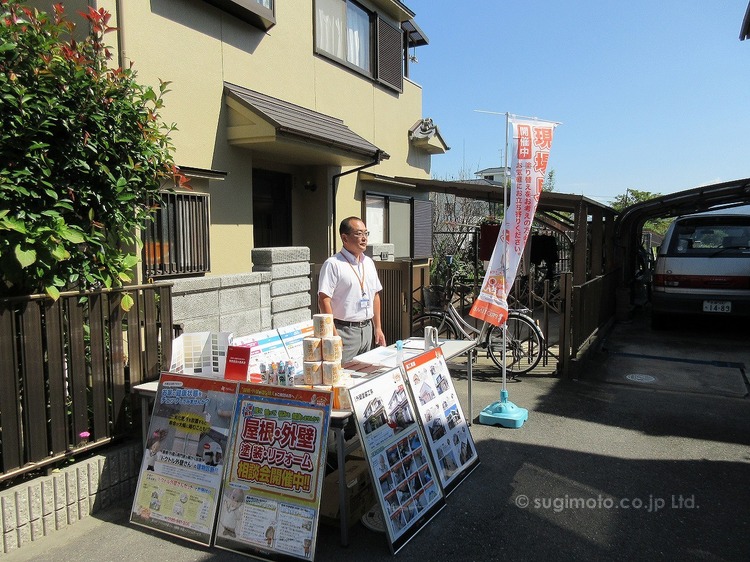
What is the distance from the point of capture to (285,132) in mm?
6492

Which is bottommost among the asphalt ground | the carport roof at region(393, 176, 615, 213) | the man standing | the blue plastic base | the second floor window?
the asphalt ground

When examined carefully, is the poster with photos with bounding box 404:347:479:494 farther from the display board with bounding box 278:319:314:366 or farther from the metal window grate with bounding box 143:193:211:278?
the metal window grate with bounding box 143:193:211:278

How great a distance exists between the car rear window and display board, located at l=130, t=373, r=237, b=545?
9.21 m

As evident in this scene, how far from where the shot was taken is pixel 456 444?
421 cm

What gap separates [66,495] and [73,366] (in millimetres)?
839

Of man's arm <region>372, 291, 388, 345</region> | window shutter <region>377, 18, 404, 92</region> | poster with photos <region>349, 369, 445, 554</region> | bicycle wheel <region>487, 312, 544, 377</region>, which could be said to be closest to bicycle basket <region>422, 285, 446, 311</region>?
bicycle wheel <region>487, 312, 544, 377</region>

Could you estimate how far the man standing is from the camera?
4.66 metres

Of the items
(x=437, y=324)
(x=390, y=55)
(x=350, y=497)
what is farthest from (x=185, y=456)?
(x=390, y=55)

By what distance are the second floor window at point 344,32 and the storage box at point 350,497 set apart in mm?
6857

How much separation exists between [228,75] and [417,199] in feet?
20.2

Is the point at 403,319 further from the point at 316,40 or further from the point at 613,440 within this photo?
the point at 316,40

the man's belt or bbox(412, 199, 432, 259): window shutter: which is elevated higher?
bbox(412, 199, 432, 259): window shutter

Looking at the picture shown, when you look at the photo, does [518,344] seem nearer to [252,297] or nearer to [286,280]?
[286,280]

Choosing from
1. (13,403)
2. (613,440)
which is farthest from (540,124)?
(13,403)
